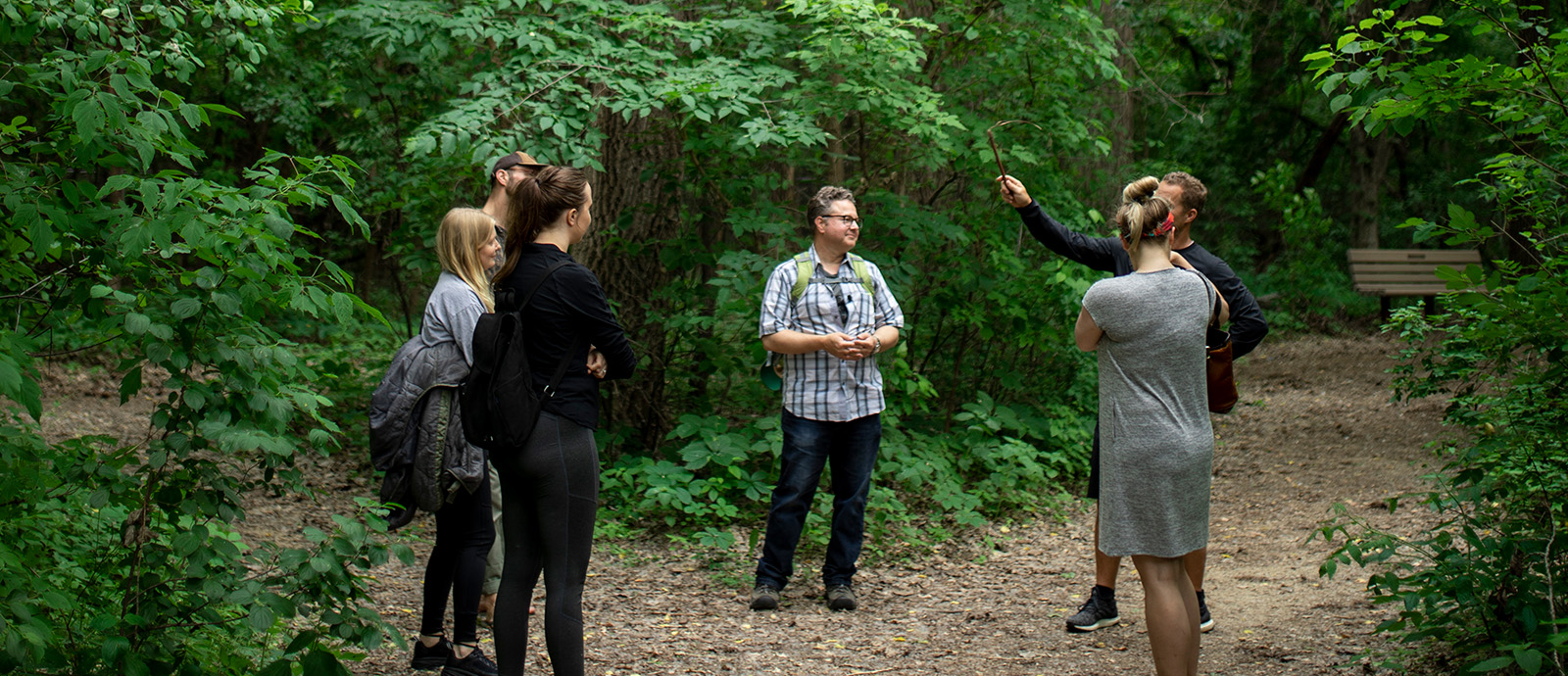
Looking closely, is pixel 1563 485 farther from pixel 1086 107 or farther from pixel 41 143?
pixel 41 143

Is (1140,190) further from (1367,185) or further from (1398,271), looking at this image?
(1367,185)

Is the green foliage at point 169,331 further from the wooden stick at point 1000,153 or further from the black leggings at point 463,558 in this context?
the wooden stick at point 1000,153

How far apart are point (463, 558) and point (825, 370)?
5.45 feet

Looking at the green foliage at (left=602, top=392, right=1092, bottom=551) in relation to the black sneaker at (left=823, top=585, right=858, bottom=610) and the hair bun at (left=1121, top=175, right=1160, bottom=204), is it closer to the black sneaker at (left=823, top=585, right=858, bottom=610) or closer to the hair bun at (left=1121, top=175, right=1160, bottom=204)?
the black sneaker at (left=823, top=585, right=858, bottom=610)

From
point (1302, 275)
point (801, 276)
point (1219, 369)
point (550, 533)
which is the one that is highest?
point (1302, 275)

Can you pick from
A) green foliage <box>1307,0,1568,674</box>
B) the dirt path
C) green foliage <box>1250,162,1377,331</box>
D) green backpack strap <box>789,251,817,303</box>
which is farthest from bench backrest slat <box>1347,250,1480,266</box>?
green backpack strap <box>789,251,817,303</box>

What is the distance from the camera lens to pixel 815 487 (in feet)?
15.4

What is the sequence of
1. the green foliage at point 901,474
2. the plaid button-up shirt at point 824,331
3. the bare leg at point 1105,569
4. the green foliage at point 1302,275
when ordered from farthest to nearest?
1. the green foliage at point 1302,275
2. the green foliage at point 901,474
3. the plaid button-up shirt at point 824,331
4. the bare leg at point 1105,569

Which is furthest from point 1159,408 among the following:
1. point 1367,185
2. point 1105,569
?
point 1367,185

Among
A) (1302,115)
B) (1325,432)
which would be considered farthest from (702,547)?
(1302,115)

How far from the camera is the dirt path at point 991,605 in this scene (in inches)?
160

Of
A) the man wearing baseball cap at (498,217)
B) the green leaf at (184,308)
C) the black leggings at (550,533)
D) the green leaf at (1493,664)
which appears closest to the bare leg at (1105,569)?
the green leaf at (1493,664)

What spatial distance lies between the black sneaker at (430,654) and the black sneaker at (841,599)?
1.66 metres

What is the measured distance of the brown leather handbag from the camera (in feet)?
12.4
